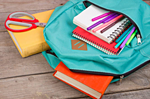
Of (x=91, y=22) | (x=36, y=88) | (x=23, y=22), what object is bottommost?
(x=36, y=88)

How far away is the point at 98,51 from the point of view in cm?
68

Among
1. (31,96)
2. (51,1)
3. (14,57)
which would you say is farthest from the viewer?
(51,1)

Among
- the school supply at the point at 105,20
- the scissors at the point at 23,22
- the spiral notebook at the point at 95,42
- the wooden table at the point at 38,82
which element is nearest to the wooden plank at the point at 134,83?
the wooden table at the point at 38,82

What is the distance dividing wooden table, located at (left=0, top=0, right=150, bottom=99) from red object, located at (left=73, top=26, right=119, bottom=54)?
146 mm

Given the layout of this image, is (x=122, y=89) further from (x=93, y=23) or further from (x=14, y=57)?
(x=14, y=57)

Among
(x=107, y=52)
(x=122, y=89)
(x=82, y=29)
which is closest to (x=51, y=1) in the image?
(x=82, y=29)

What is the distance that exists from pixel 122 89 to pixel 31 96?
0.36 m

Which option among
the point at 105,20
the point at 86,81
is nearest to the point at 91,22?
the point at 105,20

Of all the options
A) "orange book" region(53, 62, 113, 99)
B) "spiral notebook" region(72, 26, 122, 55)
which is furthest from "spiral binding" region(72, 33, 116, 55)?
"orange book" region(53, 62, 113, 99)

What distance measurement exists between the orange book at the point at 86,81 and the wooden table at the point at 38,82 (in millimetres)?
34

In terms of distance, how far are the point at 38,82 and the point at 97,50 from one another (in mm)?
274

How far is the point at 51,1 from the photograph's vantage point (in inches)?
42.3

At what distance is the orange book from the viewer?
58 centimetres

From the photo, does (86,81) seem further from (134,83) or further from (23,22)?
(23,22)
